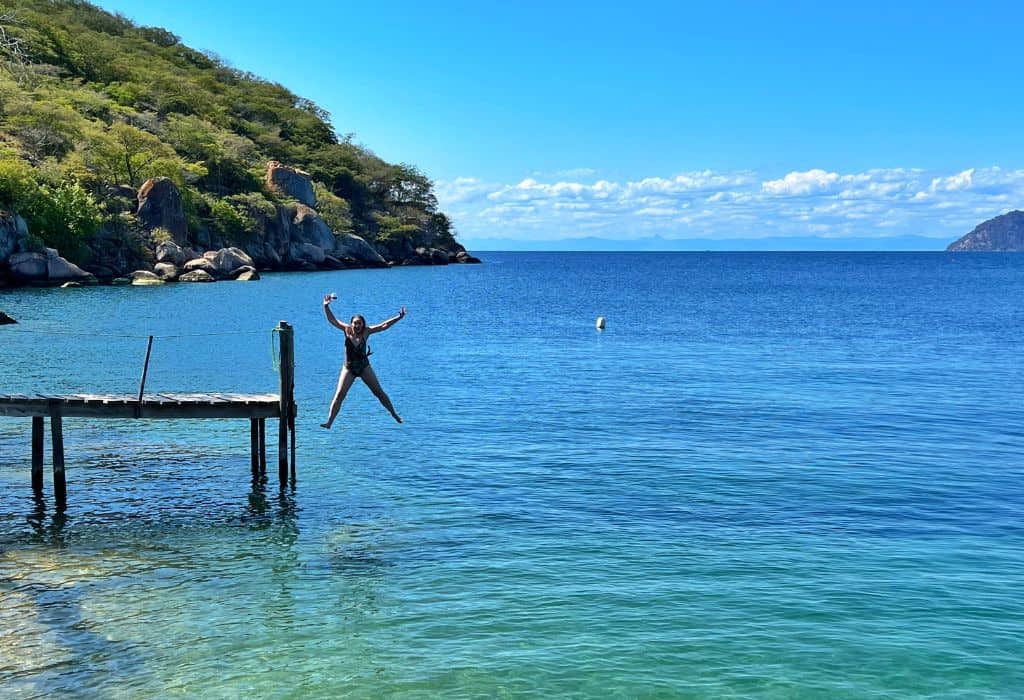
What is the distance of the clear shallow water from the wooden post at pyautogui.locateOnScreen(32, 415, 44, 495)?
554mm

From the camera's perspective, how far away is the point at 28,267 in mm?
69000

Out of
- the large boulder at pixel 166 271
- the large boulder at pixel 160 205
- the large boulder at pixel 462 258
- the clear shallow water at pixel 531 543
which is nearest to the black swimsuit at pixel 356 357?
the clear shallow water at pixel 531 543

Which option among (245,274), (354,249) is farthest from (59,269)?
(354,249)

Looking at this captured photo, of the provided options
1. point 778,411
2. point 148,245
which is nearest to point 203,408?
point 778,411

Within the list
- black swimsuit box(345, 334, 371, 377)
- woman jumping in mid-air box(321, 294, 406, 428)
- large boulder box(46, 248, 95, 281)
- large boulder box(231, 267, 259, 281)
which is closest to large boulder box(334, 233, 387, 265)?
large boulder box(231, 267, 259, 281)

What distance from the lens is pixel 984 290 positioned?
111750 mm

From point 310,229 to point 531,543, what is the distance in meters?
113

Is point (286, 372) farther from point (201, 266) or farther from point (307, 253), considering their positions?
point (307, 253)

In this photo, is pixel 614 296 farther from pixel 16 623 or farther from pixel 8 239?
pixel 16 623

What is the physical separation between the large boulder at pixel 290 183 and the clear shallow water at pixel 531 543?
307ft

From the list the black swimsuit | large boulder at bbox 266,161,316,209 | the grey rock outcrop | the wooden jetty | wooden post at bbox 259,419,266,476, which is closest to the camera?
the wooden jetty

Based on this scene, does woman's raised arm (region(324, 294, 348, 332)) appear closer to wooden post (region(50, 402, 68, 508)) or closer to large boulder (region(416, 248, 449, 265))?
wooden post (region(50, 402, 68, 508))

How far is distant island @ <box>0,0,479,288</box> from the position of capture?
252 feet

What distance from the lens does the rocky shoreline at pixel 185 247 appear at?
229 ft
